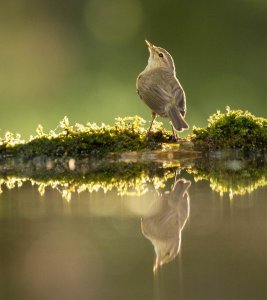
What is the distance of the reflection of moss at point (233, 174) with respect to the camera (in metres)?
4.98

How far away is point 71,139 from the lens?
658 centimetres

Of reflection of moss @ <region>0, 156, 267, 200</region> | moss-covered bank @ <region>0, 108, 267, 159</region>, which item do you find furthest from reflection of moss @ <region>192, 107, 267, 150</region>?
reflection of moss @ <region>0, 156, 267, 200</region>

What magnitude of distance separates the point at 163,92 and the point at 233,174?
2.00 meters

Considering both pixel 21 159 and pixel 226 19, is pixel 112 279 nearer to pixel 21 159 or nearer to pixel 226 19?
pixel 21 159

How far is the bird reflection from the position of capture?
3.39 meters

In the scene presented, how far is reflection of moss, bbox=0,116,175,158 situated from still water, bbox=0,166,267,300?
4.89 ft

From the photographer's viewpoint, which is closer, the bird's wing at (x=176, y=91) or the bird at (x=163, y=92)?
the bird at (x=163, y=92)

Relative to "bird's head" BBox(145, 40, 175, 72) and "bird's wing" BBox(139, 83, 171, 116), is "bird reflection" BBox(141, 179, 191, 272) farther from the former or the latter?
"bird's head" BBox(145, 40, 175, 72)

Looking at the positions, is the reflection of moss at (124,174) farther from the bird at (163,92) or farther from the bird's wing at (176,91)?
the bird's wing at (176,91)

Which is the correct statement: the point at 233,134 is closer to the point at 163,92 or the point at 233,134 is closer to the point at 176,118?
the point at 176,118

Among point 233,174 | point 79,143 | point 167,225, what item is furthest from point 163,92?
point 167,225

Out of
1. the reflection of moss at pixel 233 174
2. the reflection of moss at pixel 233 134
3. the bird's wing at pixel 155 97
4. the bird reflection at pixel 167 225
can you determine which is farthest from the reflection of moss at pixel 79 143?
the bird reflection at pixel 167 225

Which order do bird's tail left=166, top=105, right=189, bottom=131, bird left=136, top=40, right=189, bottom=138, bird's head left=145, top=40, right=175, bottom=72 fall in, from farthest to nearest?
bird's head left=145, top=40, right=175, bottom=72 → bird left=136, top=40, right=189, bottom=138 → bird's tail left=166, top=105, right=189, bottom=131

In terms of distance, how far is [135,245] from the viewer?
3.56m
